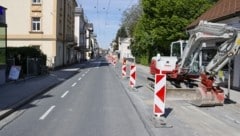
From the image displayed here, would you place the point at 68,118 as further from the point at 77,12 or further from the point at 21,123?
the point at 77,12

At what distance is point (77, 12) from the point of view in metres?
109

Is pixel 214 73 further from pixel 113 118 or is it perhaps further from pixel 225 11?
pixel 225 11

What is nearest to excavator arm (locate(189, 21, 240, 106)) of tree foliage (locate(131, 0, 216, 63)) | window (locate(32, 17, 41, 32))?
tree foliage (locate(131, 0, 216, 63))

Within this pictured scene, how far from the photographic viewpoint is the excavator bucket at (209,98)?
620 inches

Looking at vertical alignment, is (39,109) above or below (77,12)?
below

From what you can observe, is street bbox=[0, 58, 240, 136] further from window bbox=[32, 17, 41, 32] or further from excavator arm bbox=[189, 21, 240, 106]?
window bbox=[32, 17, 41, 32]

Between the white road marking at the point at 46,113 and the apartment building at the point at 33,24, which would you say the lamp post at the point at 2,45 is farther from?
the apartment building at the point at 33,24

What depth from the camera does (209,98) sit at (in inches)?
624

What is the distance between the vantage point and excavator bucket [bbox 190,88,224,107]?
51.7 ft

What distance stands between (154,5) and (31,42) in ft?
50.0

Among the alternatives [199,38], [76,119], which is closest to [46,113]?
[76,119]

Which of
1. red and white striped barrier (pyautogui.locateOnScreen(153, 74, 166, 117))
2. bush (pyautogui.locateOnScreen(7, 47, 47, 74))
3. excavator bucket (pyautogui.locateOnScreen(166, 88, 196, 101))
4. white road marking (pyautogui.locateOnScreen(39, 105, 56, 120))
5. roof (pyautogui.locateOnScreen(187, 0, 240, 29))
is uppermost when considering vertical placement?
roof (pyautogui.locateOnScreen(187, 0, 240, 29))

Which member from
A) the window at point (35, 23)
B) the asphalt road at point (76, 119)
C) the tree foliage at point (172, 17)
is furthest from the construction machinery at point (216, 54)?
the window at point (35, 23)

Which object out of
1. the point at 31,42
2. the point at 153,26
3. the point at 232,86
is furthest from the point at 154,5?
the point at 232,86
